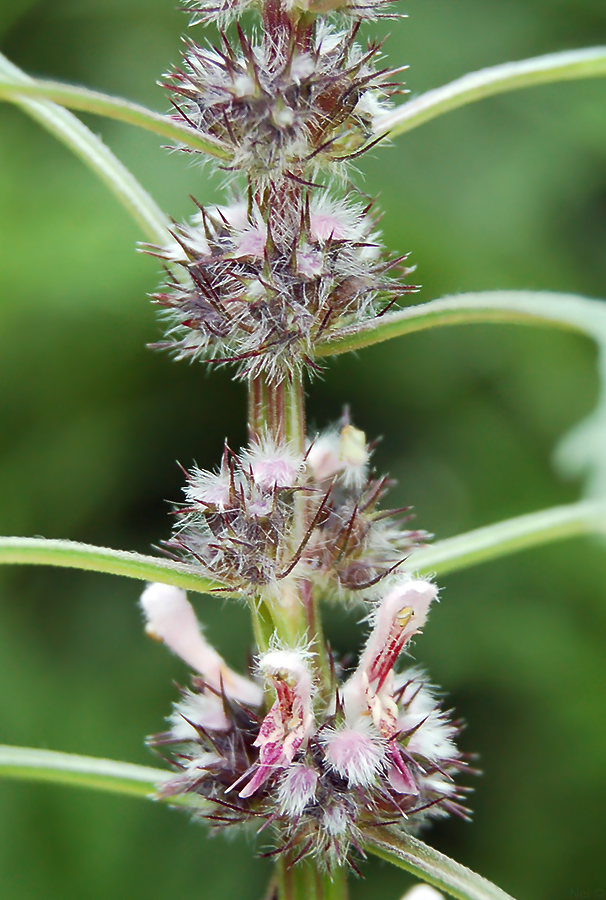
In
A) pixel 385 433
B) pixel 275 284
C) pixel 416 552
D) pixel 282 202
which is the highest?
pixel 385 433

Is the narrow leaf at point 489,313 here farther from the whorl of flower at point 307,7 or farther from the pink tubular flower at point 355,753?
the pink tubular flower at point 355,753

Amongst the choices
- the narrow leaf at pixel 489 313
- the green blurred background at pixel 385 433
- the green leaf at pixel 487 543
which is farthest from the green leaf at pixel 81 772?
the green blurred background at pixel 385 433

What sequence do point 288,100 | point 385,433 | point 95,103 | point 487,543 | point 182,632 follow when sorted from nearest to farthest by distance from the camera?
point 95,103
point 288,100
point 487,543
point 182,632
point 385,433

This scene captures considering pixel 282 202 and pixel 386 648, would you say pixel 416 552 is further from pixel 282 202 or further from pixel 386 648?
pixel 282 202

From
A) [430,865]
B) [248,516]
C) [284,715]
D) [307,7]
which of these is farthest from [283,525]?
[307,7]

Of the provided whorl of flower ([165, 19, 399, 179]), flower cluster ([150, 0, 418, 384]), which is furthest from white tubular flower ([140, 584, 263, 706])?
A: whorl of flower ([165, 19, 399, 179])

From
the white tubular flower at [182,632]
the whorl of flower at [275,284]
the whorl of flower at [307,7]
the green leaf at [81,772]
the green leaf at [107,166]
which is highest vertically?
the whorl of flower at [307,7]

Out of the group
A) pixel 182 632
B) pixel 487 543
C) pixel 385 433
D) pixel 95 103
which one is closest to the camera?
pixel 95 103
